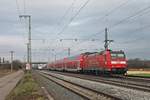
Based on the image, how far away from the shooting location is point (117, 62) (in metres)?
45.8

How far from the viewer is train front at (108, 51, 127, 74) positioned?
4516 centimetres

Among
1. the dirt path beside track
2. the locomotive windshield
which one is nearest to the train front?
the locomotive windshield

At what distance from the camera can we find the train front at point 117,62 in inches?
1778

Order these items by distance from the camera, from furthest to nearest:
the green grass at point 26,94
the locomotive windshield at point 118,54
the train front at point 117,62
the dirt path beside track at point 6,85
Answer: the locomotive windshield at point 118,54, the train front at point 117,62, the dirt path beside track at point 6,85, the green grass at point 26,94

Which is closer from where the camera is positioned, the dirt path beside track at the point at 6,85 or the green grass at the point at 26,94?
the green grass at the point at 26,94

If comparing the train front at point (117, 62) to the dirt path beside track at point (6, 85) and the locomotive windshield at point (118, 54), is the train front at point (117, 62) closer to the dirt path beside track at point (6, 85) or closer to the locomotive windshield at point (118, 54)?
the locomotive windshield at point (118, 54)

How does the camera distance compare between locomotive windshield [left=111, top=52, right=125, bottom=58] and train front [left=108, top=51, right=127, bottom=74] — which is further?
locomotive windshield [left=111, top=52, right=125, bottom=58]

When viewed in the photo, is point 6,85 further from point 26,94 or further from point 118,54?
point 26,94

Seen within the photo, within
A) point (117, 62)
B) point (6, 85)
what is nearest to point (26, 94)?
point (6, 85)

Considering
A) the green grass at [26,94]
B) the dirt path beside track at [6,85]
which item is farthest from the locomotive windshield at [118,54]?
the green grass at [26,94]

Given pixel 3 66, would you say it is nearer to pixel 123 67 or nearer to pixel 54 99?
pixel 123 67

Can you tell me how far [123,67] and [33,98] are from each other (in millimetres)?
27210

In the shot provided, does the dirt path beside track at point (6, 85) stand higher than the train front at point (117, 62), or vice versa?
the train front at point (117, 62)

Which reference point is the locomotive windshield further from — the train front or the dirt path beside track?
the dirt path beside track
